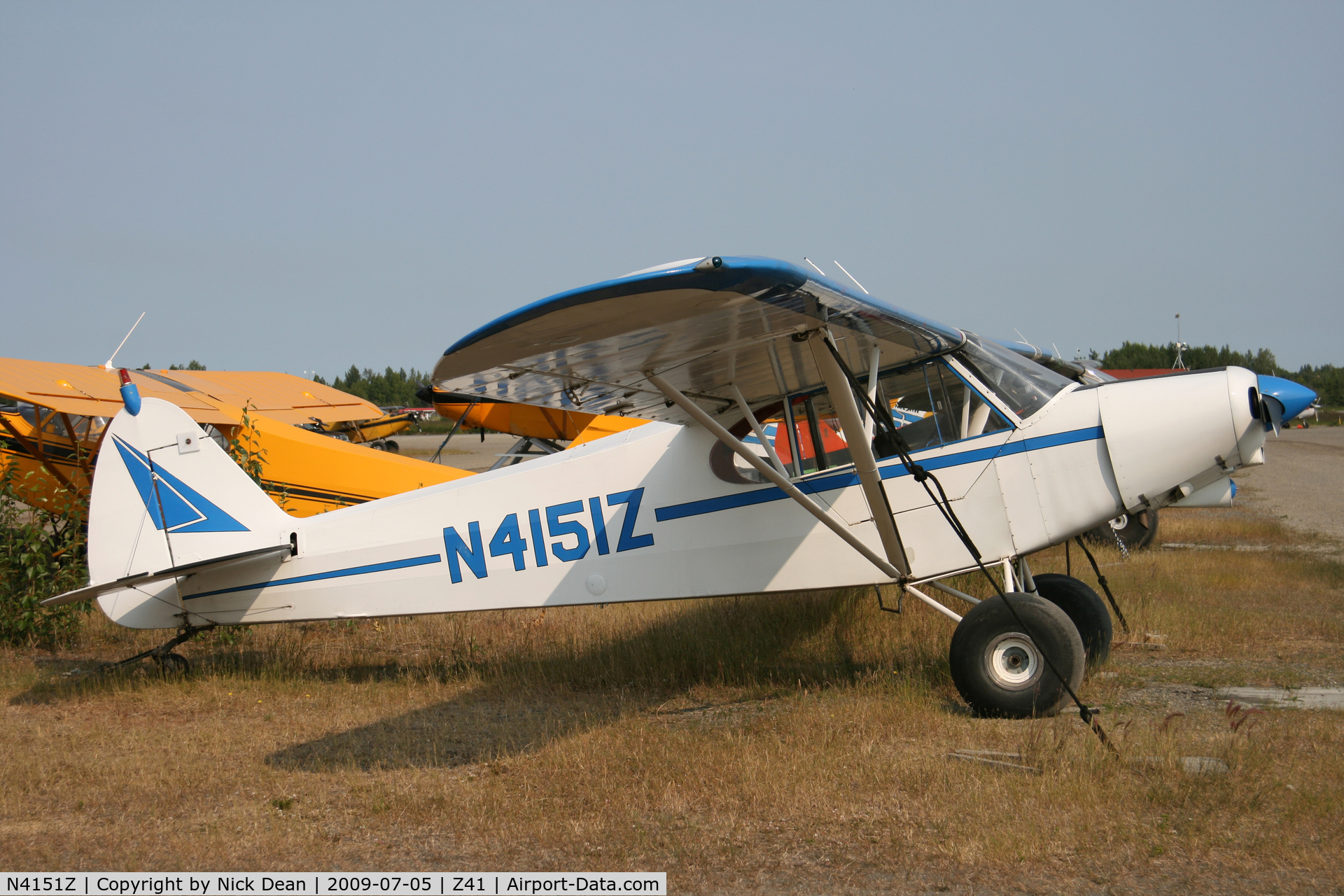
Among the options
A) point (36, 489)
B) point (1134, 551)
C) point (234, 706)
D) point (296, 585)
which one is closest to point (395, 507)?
point (296, 585)

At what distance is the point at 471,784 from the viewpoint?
489 cm

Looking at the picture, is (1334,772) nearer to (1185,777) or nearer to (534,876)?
(1185,777)

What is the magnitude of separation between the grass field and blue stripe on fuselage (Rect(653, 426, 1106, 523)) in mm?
1340

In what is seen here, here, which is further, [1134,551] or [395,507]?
[1134,551]

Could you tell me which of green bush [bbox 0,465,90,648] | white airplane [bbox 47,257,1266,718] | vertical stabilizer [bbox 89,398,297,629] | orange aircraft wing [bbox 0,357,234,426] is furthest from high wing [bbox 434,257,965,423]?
orange aircraft wing [bbox 0,357,234,426]

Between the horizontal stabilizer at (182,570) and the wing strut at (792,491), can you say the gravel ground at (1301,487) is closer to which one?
the wing strut at (792,491)

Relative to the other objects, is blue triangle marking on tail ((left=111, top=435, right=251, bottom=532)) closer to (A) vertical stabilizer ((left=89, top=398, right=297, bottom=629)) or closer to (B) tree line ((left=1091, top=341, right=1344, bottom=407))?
(A) vertical stabilizer ((left=89, top=398, right=297, bottom=629))

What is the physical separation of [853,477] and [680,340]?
1.74 metres

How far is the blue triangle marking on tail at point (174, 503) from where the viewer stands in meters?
7.20

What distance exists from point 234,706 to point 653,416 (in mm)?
3702

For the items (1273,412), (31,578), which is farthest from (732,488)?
(31,578)

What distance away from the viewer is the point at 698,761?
4.95 m

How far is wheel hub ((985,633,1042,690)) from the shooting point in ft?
17.6

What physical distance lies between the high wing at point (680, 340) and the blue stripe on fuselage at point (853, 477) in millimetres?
657
